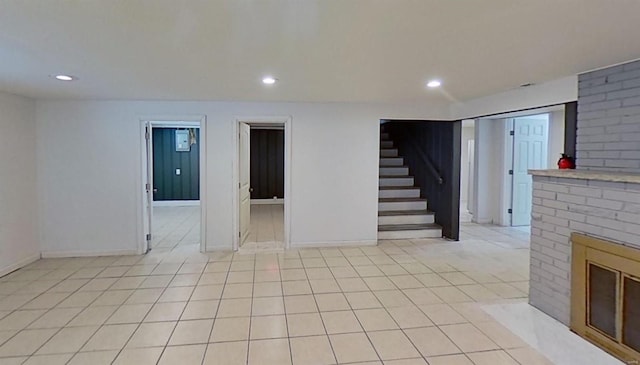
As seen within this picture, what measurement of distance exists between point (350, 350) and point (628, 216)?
2088mm

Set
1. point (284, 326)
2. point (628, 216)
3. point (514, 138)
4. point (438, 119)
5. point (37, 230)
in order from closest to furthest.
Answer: point (628, 216)
point (284, 326)
point (37, 230)
point (438, 119)
point (514, 138)

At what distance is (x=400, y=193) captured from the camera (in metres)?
6.86

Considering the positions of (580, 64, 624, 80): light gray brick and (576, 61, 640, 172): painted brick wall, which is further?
(580, 64, 624, 80): light gray brick

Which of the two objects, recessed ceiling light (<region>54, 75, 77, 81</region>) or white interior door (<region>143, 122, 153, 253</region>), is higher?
recessed ceiling light (<region>54, 75, 77, 81</region>)

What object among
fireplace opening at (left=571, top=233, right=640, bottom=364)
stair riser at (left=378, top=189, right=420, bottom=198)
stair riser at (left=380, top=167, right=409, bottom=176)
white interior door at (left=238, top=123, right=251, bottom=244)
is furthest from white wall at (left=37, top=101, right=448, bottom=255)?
fireplace opening at (left=571, top=233, right=640, bottom=364)

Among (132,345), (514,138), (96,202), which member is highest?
→ (514,138)

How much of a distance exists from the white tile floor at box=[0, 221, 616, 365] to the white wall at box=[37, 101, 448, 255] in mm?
421

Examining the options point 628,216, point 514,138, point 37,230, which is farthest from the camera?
point 514,138

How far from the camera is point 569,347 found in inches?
102

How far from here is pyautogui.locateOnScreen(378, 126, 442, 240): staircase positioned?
6.03 metres

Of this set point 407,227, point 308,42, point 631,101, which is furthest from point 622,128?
point 407,227

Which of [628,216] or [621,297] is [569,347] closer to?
[621,297]

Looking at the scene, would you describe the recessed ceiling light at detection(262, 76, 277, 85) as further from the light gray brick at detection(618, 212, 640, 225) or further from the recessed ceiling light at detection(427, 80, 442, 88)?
the light gray brick at detection(618, 212, 640, 225)

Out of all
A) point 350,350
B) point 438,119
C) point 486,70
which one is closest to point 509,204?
point 438,119
